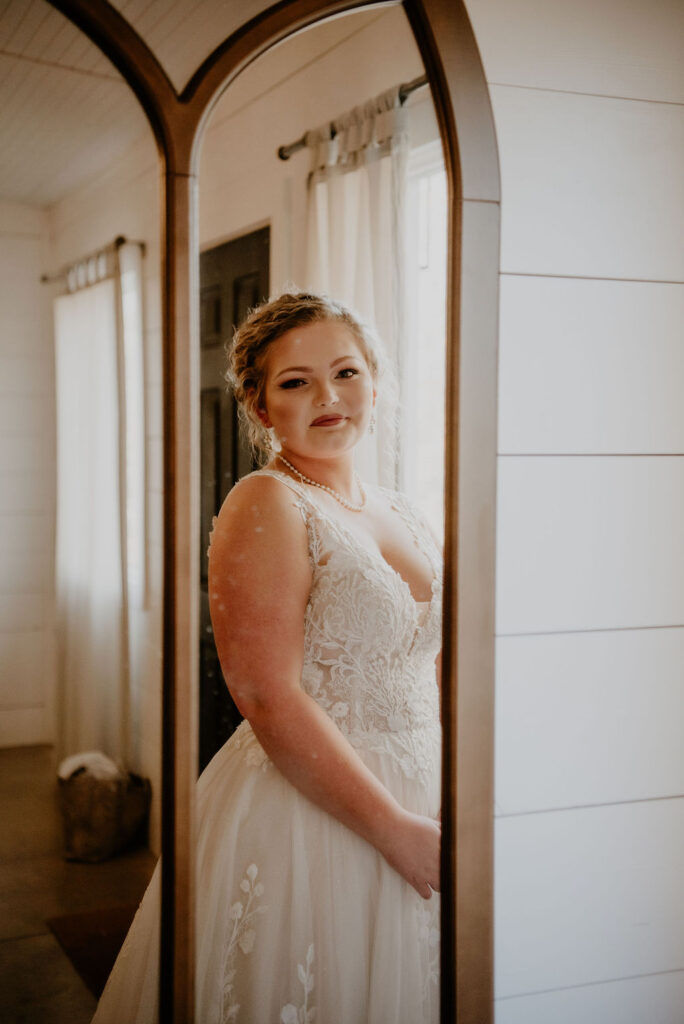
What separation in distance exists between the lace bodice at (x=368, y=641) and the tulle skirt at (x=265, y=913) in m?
0.05

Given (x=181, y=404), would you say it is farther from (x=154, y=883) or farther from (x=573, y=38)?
(x=573, y=38)

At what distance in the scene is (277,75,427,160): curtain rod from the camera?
1074 mm

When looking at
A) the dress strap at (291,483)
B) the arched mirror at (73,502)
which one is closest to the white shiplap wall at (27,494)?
the arched mirror at (73,502)

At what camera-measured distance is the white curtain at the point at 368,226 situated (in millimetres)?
1086

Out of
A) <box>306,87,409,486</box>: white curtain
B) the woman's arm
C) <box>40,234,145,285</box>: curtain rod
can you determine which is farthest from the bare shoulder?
<box>40,234,145,285</box>: curtain rod

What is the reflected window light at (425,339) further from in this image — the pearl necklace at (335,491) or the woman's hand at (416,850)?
the woman's hand at (416,850)

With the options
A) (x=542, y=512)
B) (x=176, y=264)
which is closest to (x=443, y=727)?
(x=542, y=512)

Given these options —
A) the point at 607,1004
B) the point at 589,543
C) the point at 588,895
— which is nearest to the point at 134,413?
the point at 589,543

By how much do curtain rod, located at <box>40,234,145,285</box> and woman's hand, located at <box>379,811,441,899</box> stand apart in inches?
29.6

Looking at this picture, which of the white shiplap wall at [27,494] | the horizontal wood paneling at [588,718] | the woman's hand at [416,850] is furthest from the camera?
the horizontal wood paneling at [588,718]

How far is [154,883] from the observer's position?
1.07 m

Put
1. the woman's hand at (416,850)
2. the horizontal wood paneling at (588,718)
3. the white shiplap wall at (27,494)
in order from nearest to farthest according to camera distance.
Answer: the white shiplap wall at (27,494) → the woman's hand at (416,850) → the horizontal wood paneling at (588,718)

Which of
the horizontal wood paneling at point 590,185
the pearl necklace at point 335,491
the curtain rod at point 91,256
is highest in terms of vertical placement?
the horizontal wood paneling at point 590,185

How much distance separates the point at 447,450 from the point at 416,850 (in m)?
0.51
